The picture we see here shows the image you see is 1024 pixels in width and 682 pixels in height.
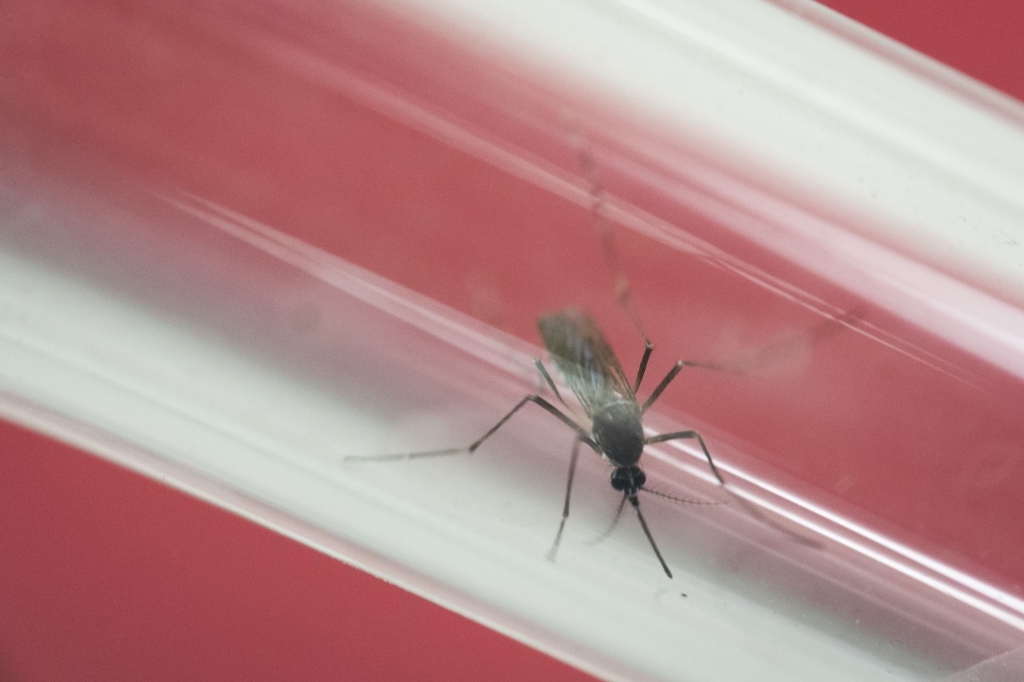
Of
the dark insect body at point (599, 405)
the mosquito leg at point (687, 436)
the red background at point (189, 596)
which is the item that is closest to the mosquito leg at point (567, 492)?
the dark insect body at point (599, 405)

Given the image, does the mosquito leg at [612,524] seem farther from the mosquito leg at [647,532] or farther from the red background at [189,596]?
the red background at [189,596]

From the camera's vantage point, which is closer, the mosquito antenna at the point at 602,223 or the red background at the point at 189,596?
the mosquito antenna at the point at 602,223

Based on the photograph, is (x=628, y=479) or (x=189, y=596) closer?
(x=628, y=479)

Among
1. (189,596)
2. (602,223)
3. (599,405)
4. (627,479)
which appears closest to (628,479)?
(627,479)

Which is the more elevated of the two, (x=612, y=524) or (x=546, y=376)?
(x=546, y=376)

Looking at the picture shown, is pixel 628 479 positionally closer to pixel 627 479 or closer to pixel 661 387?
pixel 627 479

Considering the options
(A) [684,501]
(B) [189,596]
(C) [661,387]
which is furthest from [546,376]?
(B) [189,596]

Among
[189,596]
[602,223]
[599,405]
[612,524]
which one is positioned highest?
[602,223]

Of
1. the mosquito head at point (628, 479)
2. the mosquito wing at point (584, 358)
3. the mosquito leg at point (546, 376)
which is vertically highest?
the mosquito wing at point (584, 358)
